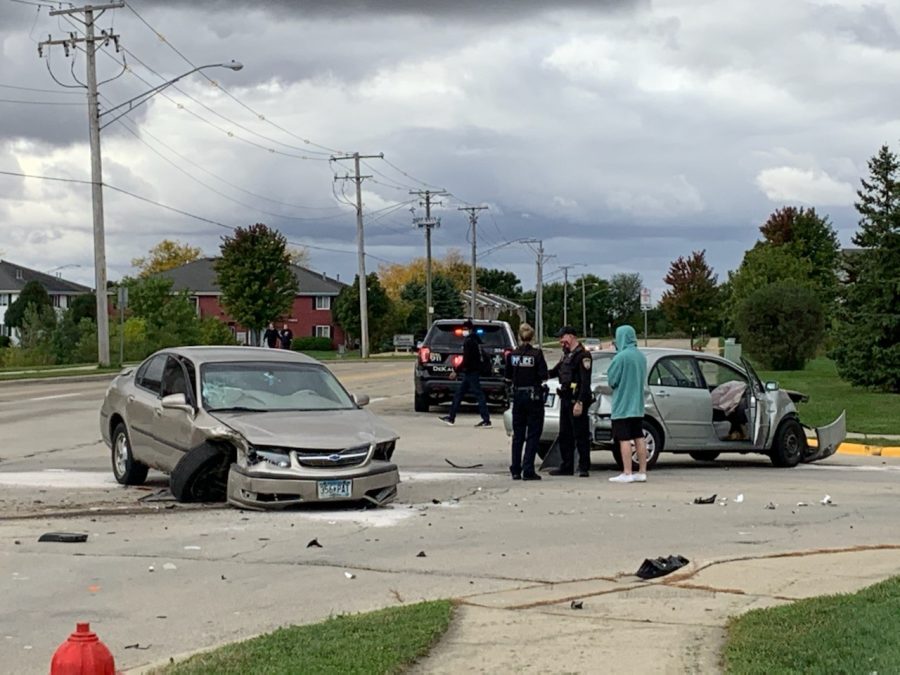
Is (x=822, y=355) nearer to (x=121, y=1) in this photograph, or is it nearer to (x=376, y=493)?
(x=121, y=1)

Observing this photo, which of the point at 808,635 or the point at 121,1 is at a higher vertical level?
the point at 121,1

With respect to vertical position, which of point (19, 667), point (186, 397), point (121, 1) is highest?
point (121, 1)

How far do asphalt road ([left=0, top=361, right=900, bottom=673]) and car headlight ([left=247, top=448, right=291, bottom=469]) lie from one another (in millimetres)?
460

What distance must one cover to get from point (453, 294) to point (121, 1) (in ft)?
258

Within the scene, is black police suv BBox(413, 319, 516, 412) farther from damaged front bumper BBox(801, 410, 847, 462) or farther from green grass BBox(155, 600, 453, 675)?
green grass BBox(155, 600, 453, 675)

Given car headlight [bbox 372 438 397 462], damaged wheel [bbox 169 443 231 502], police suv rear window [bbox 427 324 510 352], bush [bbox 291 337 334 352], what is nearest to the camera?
car headlight [bbox 372 438 397 462]

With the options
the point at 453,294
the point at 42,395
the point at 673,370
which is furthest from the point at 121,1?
the point at 453,294

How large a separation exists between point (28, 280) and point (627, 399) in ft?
371

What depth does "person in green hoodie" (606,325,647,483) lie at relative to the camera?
13.8 m

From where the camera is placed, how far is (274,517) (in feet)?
35.9

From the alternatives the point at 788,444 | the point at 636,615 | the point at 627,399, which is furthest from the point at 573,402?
the point at 636,615

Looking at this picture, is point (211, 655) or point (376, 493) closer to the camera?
point (211, 655)

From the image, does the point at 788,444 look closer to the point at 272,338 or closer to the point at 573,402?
the point at 573,402

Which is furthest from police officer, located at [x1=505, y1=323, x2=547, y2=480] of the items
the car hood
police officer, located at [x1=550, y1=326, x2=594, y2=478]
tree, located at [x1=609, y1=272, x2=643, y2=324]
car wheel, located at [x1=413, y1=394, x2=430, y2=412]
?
tree, located at [x1=609, y1=272, x2=643, y2=324]
